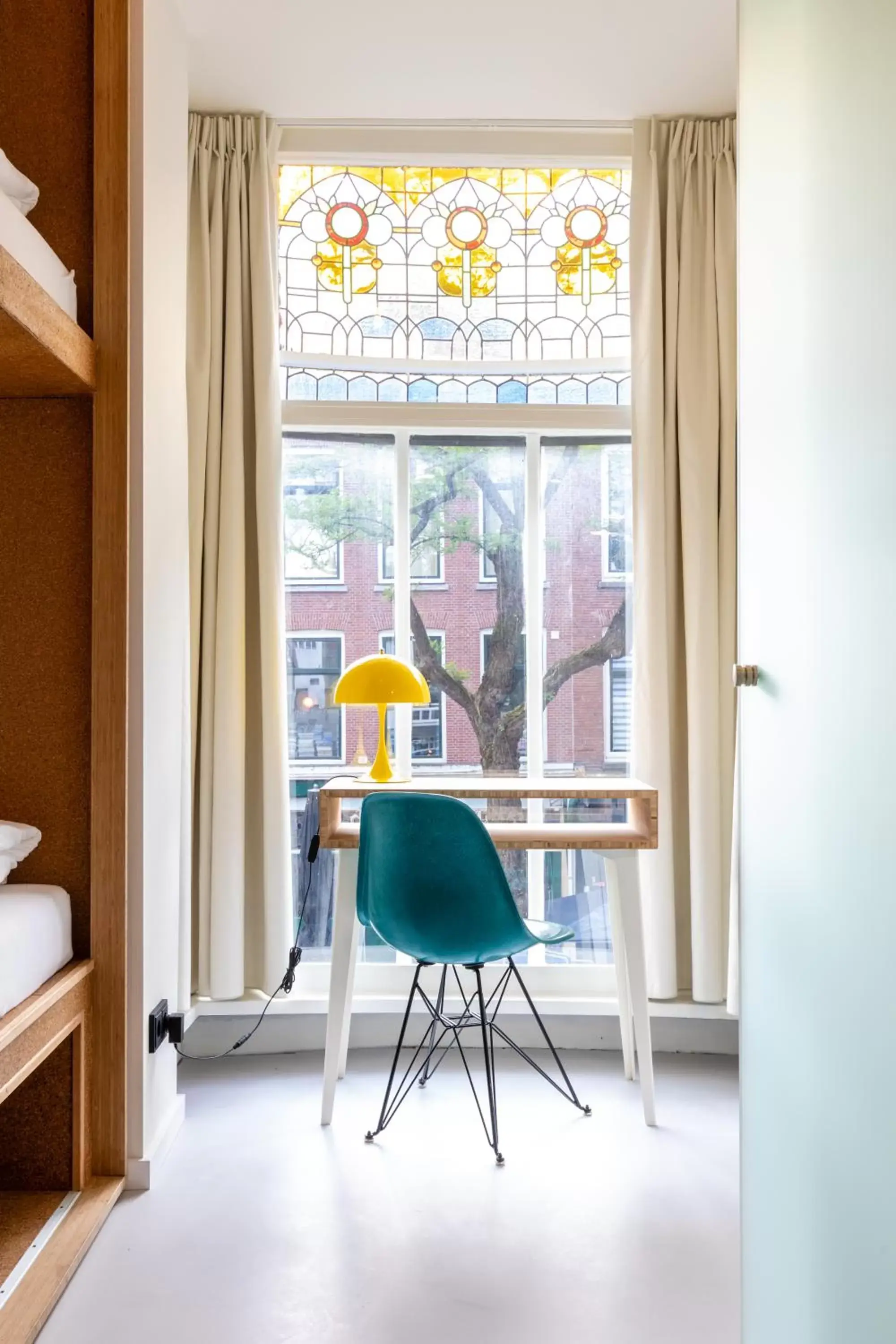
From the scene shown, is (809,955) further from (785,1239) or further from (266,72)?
(266,72)

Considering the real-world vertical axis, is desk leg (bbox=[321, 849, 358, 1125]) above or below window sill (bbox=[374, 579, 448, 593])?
below

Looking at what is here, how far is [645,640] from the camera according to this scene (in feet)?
9.38

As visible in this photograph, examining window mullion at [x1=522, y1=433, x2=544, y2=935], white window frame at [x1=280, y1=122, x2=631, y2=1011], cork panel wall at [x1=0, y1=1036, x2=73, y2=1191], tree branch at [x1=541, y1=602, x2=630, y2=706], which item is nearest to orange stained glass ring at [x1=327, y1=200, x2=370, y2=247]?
white window frame at [x1=280, y1=122, x2=631, y2=1011]

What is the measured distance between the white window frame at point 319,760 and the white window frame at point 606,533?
2.77 ft

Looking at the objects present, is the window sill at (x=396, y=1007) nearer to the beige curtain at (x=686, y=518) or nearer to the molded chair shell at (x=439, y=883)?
the beige curtain at (x=686, y=518)

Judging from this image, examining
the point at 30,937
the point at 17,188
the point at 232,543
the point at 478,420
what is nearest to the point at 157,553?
the point at 232,543

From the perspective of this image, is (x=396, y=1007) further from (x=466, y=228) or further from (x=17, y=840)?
(x=466, y=228)

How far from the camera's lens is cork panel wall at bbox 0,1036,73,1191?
77.0 inches

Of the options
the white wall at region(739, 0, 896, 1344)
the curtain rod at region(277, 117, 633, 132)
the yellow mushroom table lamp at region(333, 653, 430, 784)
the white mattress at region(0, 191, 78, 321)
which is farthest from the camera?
the curtain rod at region(277, 117, 633, 132)

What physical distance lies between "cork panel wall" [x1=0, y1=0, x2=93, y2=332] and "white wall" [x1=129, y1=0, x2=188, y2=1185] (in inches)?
4.0

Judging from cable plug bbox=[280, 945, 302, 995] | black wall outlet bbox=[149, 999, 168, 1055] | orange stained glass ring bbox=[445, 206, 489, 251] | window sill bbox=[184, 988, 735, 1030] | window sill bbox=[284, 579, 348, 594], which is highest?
orange stained glass ring bbox=[445, 206, 489, 251]

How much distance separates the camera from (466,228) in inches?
121

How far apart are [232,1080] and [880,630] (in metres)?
2.37

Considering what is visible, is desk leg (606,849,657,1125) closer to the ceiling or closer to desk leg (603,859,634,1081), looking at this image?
desk leg (603,859,634,1081)
